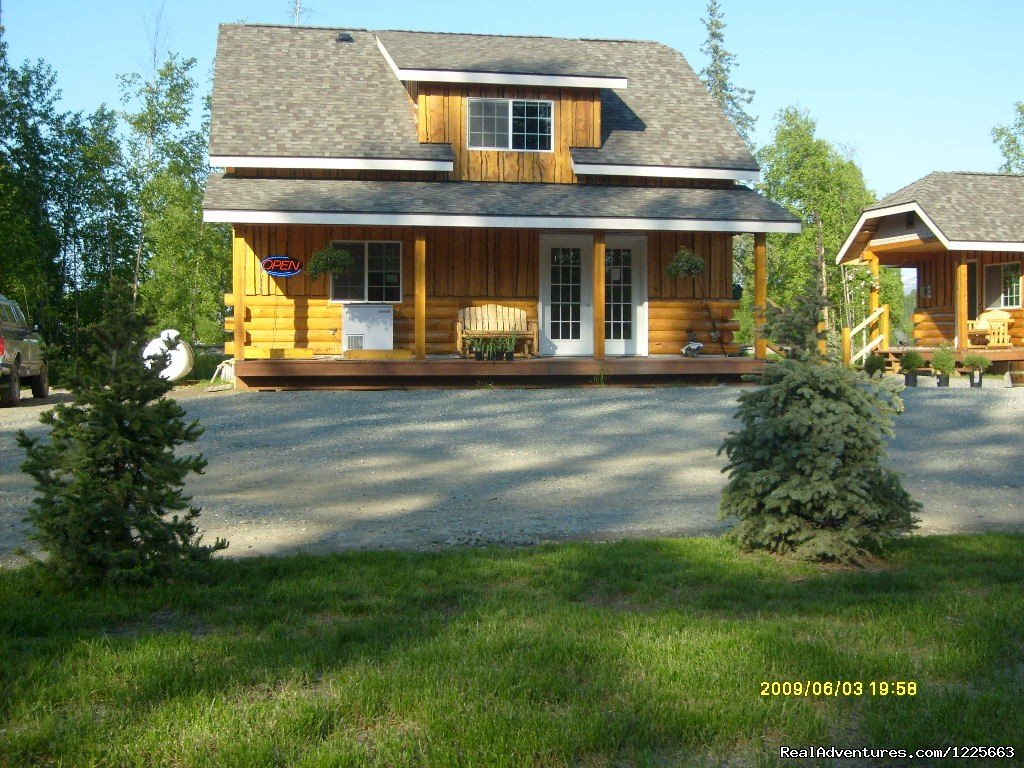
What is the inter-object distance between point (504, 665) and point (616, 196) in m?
16.1

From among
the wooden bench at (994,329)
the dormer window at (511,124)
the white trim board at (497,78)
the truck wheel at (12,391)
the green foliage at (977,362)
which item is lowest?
the truck wheel at (12,391)

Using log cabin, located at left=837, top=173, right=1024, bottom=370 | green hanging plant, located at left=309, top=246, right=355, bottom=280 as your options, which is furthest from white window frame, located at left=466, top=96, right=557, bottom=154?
log cabin, located at left=837, top=173, right=1024, bottom=370

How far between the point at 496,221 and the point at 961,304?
12.4m

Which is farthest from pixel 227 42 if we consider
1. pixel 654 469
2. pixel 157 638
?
pixel 157 638

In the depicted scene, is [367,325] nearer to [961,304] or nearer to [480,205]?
[480,205]

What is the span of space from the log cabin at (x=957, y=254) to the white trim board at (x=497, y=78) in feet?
27.3

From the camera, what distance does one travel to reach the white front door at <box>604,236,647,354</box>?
20672mm

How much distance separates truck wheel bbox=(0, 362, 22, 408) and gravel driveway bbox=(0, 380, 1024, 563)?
44 centimetres

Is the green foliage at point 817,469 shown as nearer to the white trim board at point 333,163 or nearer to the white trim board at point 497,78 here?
the white trim board at point 333,163

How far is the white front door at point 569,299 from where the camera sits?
20.5m

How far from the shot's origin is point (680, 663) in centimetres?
442

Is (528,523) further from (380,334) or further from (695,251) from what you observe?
(695,251)

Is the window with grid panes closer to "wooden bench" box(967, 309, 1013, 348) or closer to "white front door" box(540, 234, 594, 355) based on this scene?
"white front door" box(540, 234, 594, 355)

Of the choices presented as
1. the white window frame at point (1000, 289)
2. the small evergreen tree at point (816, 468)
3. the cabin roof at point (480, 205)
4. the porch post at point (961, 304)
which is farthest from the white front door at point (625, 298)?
the small evergreen tree at point (816, 468)
